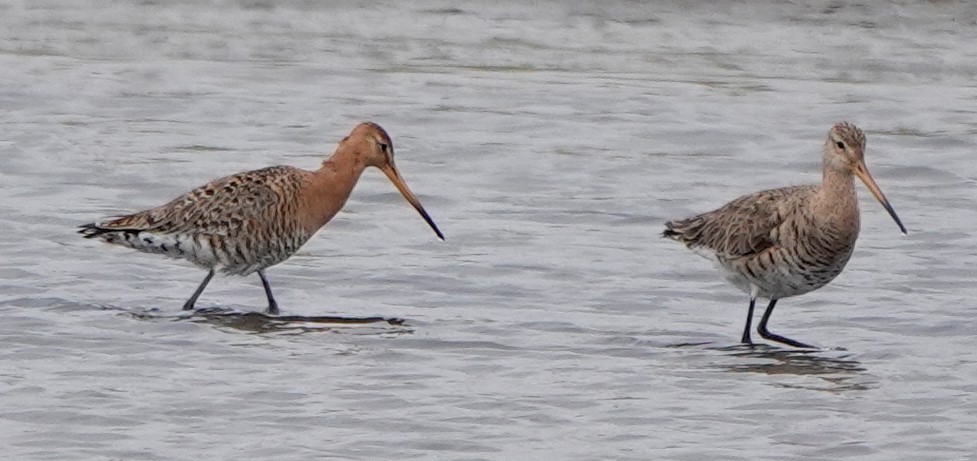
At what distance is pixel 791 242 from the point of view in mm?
9102

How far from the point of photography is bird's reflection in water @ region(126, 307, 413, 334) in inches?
355

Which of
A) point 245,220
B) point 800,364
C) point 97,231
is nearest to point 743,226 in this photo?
point 800,364

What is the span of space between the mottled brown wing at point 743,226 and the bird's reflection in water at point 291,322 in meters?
1.40

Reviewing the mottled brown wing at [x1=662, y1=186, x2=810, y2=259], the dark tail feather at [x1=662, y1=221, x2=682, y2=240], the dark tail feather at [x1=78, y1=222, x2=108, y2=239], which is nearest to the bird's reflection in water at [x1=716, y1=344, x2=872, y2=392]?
the mottled brown wing at [x1=662, y1=186, x2=810, y2=259]

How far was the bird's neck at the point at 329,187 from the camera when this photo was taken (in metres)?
9.77

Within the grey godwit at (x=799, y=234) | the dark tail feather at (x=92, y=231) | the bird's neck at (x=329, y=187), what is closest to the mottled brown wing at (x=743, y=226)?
the grey godwit at (x=799, y=234)

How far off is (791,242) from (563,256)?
163 cm

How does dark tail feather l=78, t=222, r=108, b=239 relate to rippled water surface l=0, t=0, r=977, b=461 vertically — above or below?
above

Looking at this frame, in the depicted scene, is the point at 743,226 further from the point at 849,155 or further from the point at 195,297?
the point at 195,297

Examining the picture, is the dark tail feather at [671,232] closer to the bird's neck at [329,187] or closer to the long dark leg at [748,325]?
the long dark leg at [748,325]

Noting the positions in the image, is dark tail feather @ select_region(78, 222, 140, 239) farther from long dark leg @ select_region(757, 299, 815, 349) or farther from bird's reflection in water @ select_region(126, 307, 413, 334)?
long dark leg @ select_region(757, 299, 815, 349)

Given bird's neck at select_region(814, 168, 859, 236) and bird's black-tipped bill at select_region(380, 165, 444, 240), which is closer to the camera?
bird's neck at select_region(814, 168, 859, 236)

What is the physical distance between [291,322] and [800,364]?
2.11 meters

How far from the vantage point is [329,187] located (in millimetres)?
9867
